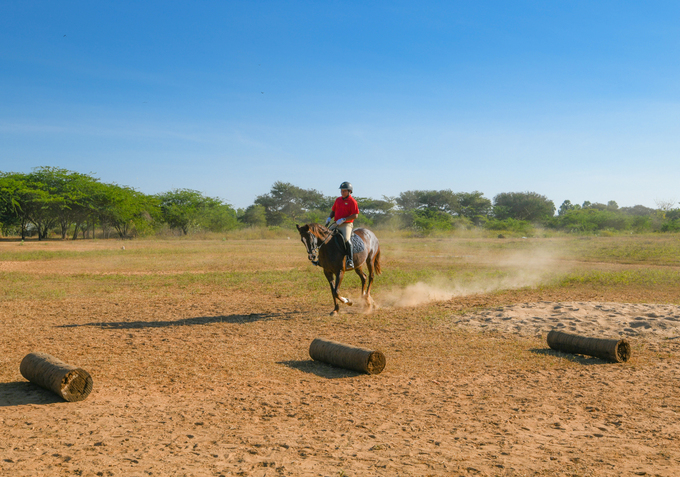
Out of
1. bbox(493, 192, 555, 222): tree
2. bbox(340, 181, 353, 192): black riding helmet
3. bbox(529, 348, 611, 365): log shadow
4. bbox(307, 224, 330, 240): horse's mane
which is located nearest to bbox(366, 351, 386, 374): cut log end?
bbox(529, 348, 611, 365): log shadow

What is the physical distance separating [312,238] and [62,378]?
6461 millimetres

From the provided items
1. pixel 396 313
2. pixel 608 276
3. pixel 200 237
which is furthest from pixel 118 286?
pixel 200 237

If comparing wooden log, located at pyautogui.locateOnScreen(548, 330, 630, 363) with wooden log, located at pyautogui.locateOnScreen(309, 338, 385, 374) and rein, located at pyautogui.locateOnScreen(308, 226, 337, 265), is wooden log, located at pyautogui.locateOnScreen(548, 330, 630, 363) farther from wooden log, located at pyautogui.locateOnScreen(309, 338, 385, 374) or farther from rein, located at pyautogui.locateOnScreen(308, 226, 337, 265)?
→ rein, located at pyautogui.locateOnScreen(308, 226, 337, 265)

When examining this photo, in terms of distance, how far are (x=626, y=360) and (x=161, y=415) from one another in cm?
666

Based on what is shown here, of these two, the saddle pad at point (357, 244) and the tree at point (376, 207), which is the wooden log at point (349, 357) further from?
→ the tree at point (376, 207)

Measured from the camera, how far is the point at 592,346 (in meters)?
7.52

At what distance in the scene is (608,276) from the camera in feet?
58.4

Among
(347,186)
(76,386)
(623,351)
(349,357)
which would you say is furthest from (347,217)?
(76,386)

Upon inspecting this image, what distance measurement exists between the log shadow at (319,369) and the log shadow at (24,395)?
3041mm

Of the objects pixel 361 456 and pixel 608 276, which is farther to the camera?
pixel 608 276

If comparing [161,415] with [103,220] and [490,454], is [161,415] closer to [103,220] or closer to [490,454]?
[490,454]

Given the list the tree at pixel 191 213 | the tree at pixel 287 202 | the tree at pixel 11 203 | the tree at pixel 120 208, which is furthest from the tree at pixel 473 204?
the tree at pixel 11 203

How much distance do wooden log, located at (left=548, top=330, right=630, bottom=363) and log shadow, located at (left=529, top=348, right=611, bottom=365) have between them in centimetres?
6

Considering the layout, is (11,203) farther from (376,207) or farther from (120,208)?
(376,207)
